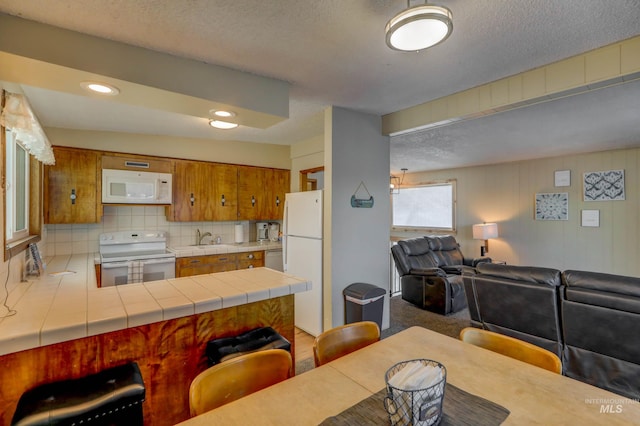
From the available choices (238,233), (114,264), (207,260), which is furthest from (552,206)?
(114,264)

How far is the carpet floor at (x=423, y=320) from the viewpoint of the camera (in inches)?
144

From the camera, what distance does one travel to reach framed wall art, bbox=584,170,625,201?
179 inches

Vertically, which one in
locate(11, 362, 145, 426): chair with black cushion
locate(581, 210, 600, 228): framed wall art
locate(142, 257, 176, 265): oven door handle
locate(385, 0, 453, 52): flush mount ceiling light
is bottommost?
locate(11, 362, 145, 426): chair with black cushion

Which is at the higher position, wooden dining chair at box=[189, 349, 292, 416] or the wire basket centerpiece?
the wire basket centerpiece

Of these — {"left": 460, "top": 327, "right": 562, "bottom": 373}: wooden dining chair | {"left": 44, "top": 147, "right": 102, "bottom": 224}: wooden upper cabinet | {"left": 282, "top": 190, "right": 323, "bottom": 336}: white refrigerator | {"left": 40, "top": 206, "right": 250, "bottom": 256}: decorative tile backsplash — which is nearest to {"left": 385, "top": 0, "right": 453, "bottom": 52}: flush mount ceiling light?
{"left": 460, "top": 327, "right": 562, "bottom": 373}: wooden dining chair

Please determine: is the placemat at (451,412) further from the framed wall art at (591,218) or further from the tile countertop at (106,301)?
the framed wall art at (591,218)

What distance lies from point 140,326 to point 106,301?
0.26m

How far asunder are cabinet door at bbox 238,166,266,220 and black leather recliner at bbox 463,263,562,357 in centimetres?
309

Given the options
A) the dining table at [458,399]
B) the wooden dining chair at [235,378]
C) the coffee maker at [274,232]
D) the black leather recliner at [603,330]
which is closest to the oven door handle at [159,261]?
the coffee maker at [274,232]

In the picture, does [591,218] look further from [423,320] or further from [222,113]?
[222,113]

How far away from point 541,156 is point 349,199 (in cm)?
404

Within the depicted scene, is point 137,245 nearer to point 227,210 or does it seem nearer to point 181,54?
point 227,210

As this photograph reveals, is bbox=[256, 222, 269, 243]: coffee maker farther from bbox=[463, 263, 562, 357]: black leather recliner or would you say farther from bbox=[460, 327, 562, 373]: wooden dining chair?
bbox=[460, 327, 562, 373]: wooden dining chair

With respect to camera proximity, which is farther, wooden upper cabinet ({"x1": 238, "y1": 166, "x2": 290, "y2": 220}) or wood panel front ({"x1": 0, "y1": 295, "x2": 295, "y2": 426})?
wooden upper cabinet ({"x1": 238, "y1": 166, "x2": 290, "y2": 220})
